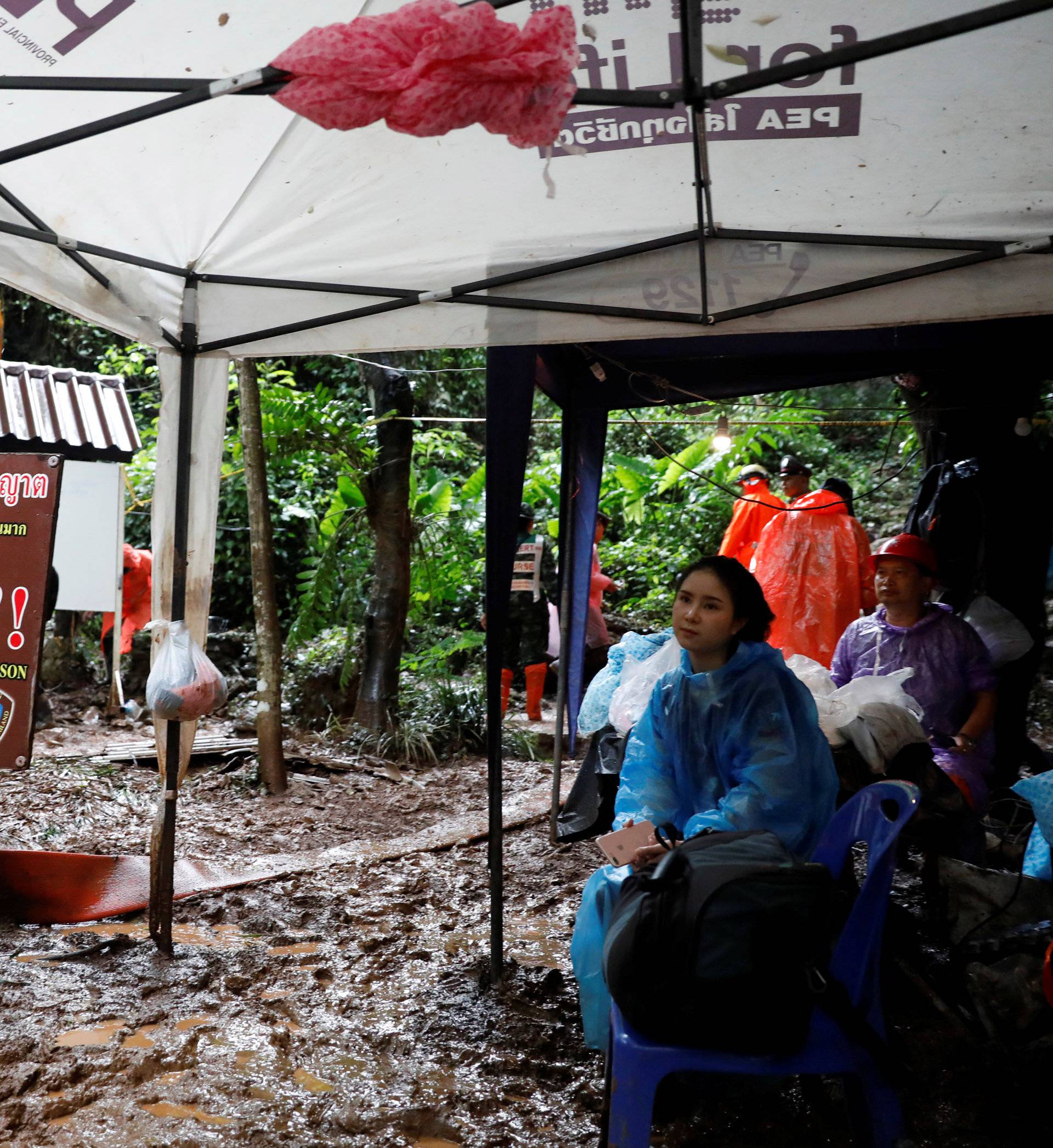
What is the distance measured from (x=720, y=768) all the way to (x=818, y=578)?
318cm

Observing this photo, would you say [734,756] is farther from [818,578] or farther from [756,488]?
[756,488]

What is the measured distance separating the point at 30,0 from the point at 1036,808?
3389 mm

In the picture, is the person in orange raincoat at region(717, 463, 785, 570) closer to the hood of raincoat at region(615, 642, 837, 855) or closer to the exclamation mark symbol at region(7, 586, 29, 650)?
the hood of raincoat at region(615, 642, 837, 855)

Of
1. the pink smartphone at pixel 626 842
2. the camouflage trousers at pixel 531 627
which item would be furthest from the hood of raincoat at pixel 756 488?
the pink smartphone at pixel 626 842

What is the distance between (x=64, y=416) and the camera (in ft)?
24.6

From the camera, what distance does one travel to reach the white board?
7457mm

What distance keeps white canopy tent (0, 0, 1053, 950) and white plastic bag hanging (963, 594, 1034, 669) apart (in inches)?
73.1

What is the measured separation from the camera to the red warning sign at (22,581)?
3523 millimetres

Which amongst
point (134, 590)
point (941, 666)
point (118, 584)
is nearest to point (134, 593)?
point (134, 590)

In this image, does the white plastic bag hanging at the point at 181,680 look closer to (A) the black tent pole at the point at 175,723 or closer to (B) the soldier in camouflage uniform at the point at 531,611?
(A) the black tent pole at the point at 175,723

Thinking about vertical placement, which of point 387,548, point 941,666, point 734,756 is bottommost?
point 734,756

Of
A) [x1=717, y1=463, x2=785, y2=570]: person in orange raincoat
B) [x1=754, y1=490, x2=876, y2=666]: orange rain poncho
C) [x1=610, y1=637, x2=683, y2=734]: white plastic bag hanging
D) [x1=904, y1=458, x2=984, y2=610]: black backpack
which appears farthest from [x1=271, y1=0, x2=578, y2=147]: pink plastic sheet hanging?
[x1=717, y1=463, x2=785, y2=570]: person in orange raincoat

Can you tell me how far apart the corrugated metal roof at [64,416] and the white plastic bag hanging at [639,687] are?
5.22 m

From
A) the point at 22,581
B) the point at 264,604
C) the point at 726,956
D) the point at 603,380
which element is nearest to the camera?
the point at 726,956
